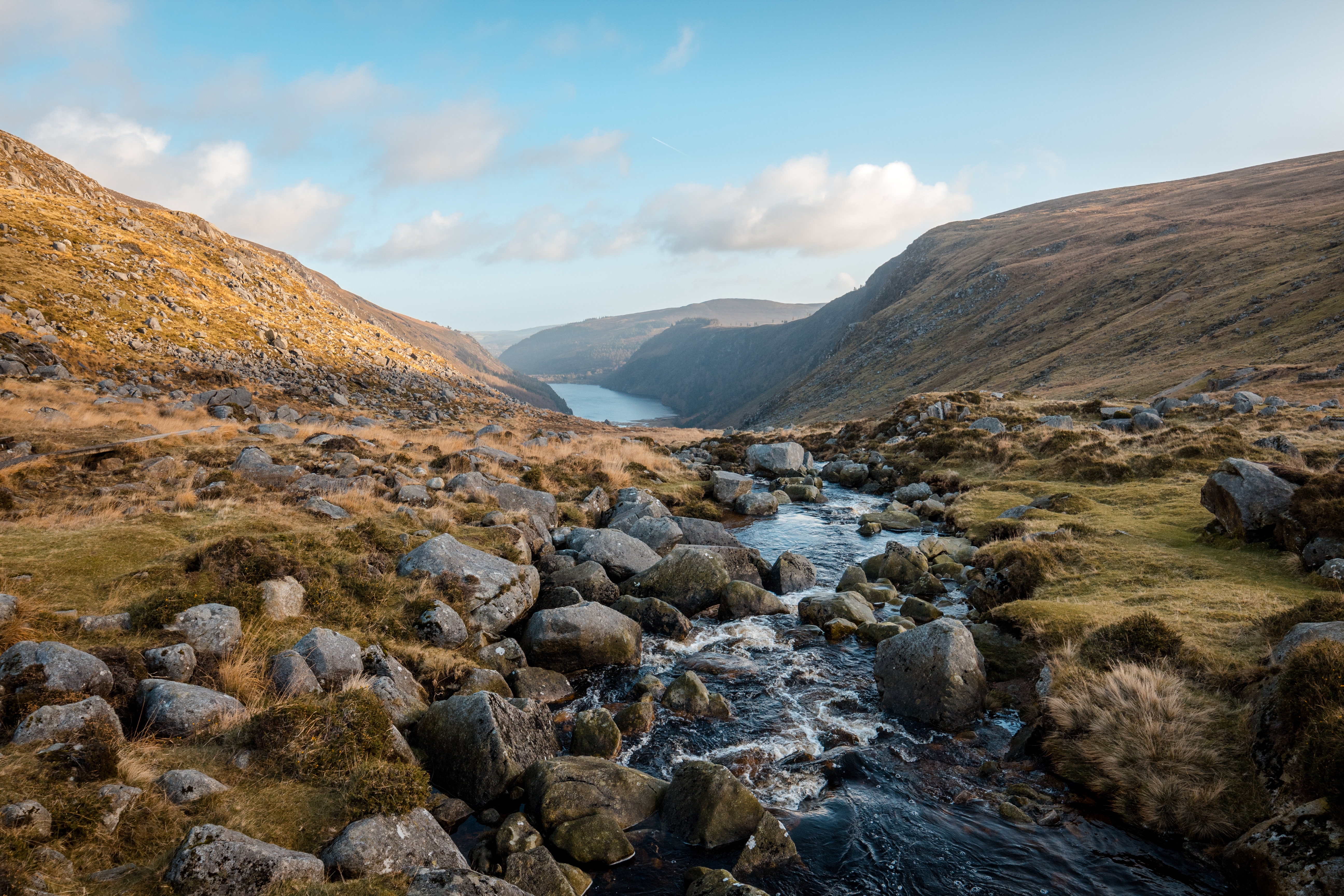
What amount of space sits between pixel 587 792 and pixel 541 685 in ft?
13.3

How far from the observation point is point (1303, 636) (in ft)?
30.9

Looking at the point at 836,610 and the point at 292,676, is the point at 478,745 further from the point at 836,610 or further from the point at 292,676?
the point at 836,610

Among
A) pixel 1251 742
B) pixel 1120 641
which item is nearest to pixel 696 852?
pixel 1251 742

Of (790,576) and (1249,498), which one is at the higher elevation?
(1249,498)

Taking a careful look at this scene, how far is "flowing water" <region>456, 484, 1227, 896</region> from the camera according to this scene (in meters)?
8.15

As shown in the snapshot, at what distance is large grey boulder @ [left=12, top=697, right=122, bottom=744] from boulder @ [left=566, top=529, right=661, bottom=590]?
11877mm

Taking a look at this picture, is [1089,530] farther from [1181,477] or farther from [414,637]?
[414,637]

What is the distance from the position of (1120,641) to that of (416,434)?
33699 millimetres

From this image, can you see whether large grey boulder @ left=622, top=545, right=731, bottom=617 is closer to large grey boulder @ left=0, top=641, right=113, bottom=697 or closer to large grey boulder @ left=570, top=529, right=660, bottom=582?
large grey boulder @ left=570, top=529, right=660, bottom=582

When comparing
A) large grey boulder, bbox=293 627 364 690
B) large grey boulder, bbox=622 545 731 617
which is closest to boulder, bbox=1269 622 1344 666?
large grey boulder, bbox=622 545 731 617

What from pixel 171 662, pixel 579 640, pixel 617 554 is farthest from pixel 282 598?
pixel 617 554

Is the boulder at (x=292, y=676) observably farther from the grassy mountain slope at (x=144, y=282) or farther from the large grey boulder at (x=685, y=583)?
the grassy mountain slope at (x=144, y=282)

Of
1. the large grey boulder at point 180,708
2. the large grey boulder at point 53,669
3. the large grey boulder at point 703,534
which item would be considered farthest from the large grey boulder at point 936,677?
the large grey boulder at point 53,669

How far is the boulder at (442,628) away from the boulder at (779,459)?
2912 centimetres
